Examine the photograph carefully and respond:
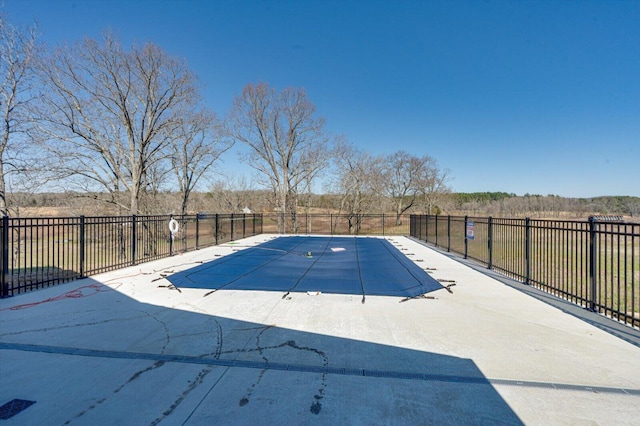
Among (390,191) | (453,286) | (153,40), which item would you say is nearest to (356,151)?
(390,191)

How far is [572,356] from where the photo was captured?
285cm

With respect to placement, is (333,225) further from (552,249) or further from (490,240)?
(552,249)

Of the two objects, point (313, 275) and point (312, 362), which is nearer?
point (312, 362)

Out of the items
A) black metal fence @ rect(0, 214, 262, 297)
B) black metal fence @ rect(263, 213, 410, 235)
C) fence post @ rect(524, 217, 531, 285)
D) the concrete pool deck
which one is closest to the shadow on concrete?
the concrete pool deck


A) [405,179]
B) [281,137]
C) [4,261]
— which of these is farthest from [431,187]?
[4,261]

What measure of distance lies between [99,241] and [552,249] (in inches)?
434

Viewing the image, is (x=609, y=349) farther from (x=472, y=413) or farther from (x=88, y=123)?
(x=88, y=123)

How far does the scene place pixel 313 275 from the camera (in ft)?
21.0

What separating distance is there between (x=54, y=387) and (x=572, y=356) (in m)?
4.55

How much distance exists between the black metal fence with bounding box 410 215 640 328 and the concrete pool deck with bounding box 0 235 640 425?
0.68 metres

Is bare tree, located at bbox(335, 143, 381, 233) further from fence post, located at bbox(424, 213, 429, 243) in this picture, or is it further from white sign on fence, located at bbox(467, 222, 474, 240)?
white sign on fence, located at bbox(467, 222, 474, 240)

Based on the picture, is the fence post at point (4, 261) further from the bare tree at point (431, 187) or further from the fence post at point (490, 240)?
the bare tree at point (431, 187)

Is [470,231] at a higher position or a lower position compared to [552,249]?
higher

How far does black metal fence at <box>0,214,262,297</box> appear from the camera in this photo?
534 cm
